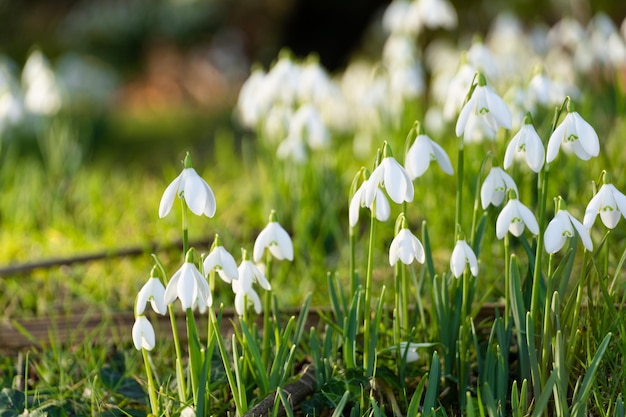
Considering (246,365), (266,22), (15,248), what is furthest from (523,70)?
(266,22)

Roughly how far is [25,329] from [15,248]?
0.95 metres

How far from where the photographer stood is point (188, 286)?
1.52m

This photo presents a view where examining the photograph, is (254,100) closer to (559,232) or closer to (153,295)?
(153,295)

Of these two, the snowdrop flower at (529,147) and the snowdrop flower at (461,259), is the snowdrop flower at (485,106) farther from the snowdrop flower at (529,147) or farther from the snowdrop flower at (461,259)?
the snowdrop flower at (461,259)

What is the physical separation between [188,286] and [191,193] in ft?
0.57

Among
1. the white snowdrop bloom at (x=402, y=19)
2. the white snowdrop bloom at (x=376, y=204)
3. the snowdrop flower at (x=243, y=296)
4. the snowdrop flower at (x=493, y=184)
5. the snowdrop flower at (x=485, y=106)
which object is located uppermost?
the white snowdrop bloom at (x=402, y=19)

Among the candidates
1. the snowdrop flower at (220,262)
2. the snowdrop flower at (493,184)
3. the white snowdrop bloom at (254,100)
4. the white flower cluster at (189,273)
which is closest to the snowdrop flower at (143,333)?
the white flower cluster at (189,273)

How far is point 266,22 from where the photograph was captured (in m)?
9.88

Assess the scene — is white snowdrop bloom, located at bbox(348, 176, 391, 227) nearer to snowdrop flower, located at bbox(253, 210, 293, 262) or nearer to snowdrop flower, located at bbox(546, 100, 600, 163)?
snowdrop flower, located at bbox(253, 210, 293, 262)

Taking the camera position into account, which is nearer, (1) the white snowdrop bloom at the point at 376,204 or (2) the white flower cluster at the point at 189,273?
(2) the white flower cluster at the point at 189,273

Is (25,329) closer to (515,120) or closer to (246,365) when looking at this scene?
(246,365)

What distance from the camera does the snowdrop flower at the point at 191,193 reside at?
1.56 metres

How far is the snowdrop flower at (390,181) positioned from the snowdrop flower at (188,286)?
1.16ft

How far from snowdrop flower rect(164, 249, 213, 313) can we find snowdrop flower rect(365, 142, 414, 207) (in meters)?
0.35
